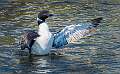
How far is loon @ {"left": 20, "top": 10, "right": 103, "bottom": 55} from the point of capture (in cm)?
1714

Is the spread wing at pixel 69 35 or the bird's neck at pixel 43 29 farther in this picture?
the spread wing at pixel 69 35

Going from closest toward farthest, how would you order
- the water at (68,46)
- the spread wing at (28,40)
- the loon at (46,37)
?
the water at (68,46), the spread wing at (28,40), the loon at (46,37)

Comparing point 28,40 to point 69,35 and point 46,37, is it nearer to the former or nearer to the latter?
point 46,37

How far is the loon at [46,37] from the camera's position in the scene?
17141mm

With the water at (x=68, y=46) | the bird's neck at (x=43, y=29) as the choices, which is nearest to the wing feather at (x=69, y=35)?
the water at (x=68, y=46)

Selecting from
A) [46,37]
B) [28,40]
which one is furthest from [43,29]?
[28,40]

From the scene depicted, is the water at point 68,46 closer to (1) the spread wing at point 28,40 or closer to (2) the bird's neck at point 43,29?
(1) the spread wing at point 28,40

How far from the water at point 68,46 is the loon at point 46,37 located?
0.29 m

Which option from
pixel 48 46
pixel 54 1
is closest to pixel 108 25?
pixel 48 46

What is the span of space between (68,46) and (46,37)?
4.99 feet

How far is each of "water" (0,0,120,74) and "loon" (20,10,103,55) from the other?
0.96 feet

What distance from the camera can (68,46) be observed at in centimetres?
1842

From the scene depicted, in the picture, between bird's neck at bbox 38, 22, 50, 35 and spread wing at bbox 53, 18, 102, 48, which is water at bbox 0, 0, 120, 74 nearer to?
spread wing at bbox 53, 18, 102, 48

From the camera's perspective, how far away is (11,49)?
17.5 m
